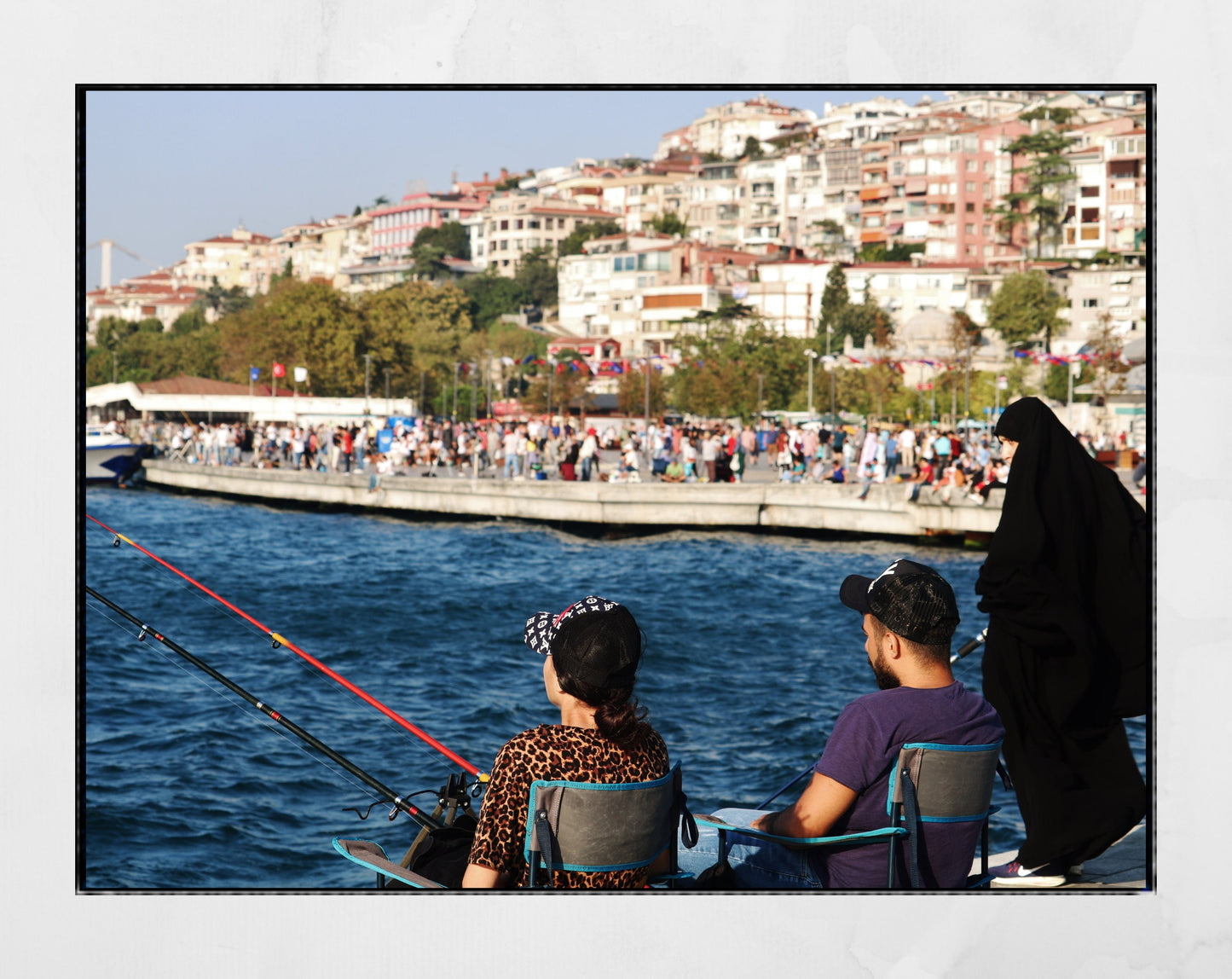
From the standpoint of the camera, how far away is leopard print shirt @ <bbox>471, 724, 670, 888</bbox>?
2.39 meters

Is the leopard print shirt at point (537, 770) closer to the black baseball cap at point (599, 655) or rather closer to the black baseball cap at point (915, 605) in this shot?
the black baseball cap at point (599, 655)

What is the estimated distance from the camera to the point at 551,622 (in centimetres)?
252

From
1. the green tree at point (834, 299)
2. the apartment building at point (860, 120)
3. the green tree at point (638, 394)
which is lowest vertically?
the green tree at point (638, 394)

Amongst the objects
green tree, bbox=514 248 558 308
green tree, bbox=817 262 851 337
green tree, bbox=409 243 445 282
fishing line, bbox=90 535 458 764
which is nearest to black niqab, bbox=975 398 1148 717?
fishing line, bbox=90 535 458 764

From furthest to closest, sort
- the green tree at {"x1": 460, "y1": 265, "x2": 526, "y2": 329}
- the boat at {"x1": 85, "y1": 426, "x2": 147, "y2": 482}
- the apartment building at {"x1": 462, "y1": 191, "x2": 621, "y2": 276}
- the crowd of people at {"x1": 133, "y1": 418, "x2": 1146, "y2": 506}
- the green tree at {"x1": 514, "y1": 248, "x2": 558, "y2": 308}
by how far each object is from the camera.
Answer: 1. the apartment building at {"x1": 462, "y1": 191, "x2": 621, "y2": 276}
2. the green tree at {"x1": 514, "y1": 248, "x2": 558, "y2": 308}
3. the green tree at {"x1": 460, "y1": 265, "x2": 526, "y2": 329}
4. the boat at {"x1": 85, "y1": 426, "x2": 147, "y2": 482}
5. the crowd of people at {"x1": 133, "y1": 418, "x2": 1146, "y2": 506}

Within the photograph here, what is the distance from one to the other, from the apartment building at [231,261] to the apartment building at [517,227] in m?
21.7

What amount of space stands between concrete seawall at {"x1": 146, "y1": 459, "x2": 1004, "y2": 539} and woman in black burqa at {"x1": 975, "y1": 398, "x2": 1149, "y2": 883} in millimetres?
19297

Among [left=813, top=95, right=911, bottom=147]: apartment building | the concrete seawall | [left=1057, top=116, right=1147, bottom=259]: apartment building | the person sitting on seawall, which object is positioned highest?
[left=813, top=95, right=911, bottom=147]: apartment building

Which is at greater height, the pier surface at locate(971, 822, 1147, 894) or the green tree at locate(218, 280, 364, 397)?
the green tree at locate(218, 280, 364, 397)

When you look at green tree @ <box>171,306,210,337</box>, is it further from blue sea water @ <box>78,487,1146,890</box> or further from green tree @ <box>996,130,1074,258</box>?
green tree @ <box>996,130,1074,258</box>

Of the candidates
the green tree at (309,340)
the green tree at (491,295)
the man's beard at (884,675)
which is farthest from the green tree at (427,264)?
the man's beard at (884,675)

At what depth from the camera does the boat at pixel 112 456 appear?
1398 inches
